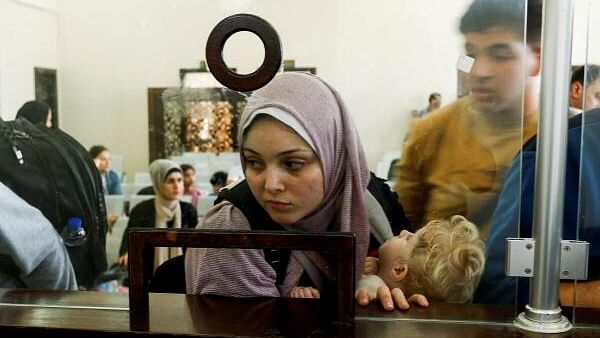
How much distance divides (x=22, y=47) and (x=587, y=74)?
2.32 feet

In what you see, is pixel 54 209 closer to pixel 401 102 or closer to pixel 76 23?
pixel 76 23

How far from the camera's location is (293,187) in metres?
0.74

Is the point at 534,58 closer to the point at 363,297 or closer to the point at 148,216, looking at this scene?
the point at 363,297

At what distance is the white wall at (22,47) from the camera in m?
0.80

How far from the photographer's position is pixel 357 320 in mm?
733

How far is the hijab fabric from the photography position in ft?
2.59

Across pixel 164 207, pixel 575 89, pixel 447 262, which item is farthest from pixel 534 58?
pixel 164 207

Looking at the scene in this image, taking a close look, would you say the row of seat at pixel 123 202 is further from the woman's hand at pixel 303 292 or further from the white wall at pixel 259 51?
the woman's hand at pixel 303 292

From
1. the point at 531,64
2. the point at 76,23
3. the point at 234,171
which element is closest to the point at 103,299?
the point at 234,171

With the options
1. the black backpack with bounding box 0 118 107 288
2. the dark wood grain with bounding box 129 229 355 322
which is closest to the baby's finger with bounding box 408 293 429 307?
the dark wood grain with bounding box 129 229 355 322

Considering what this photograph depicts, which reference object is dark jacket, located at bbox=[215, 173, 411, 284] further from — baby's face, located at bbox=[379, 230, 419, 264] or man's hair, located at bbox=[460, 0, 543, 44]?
man's hair, located at bbox=[460, 0, 543, 44]

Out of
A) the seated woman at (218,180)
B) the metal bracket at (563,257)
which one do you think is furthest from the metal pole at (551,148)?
the seated woman at (218,180)

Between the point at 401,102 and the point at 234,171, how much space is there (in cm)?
22

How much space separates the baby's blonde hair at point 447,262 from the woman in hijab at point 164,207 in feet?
0.95
